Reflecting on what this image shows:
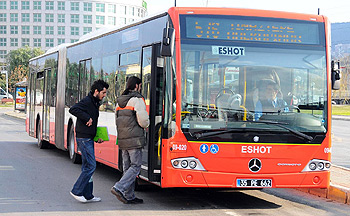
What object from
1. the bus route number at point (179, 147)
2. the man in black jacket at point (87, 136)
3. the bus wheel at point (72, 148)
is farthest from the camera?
the bus wheel at point (72, 148)

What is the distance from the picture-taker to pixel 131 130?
28.9 feet

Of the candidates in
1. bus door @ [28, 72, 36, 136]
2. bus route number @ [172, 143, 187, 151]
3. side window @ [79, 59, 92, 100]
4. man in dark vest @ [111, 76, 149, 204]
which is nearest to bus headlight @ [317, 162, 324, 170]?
bus route number @ [172, 143, 187, 151]

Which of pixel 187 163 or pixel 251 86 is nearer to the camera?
pixel 187 163

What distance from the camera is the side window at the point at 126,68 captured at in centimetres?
1011

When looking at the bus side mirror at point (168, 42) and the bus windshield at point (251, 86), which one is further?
the bus windshield at point (251, 86)

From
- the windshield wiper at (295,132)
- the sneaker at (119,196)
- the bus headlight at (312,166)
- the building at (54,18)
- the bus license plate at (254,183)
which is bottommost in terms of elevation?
the sneaker at (119,196)

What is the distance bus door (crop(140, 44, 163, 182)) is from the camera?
29.2 ft

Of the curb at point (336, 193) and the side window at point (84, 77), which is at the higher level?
the side window at point (84, 77)

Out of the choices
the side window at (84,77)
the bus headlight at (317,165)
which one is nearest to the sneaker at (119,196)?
the bus headlight at (317,165)

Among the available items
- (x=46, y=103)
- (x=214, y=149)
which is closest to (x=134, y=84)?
(x=214, y=149)

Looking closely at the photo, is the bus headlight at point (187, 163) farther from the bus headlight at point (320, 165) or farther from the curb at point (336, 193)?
the curb at point (336, 193)

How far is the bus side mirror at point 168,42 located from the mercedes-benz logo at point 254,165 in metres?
1.93

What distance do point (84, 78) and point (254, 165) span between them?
6323 mm

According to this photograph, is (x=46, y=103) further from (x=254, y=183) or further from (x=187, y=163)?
(x=254, y=183)
